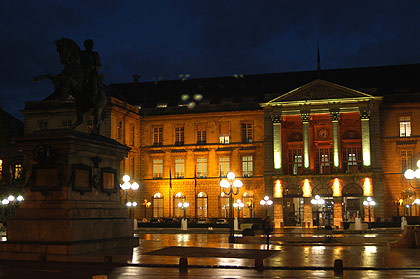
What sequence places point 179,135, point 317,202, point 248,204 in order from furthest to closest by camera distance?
point 179,135 → point 248,204 → point 317,202

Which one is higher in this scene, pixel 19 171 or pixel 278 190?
pixel 19 171

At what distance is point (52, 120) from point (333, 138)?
3093cm

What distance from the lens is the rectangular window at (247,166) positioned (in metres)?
64.2

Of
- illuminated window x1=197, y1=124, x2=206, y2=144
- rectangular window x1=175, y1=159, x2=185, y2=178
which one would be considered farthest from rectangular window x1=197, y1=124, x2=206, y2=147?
rectangular window x1=175, y1=159, x2=185, y2=178

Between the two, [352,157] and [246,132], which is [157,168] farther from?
[352,157]

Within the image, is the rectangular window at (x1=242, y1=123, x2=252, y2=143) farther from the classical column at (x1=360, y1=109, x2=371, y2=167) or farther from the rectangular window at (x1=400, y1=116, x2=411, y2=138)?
the rectangular window at (x1=400, y1=116, x2=411, y2=138)

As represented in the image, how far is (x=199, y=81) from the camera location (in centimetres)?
7100

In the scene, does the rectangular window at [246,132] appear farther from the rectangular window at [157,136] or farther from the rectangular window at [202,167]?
the rectangular window at [157,136]

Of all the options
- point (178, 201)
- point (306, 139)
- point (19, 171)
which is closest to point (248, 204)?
point (178, 201)

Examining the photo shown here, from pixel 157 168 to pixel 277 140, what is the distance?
14889mm

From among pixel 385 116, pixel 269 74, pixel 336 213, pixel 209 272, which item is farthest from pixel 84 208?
pixel 269 74

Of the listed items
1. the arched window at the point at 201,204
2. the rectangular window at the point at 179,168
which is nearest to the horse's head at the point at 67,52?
the arched window at the point at 201,204

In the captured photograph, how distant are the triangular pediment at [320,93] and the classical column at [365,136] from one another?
1.78 meters

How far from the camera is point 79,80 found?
67.4 feet
